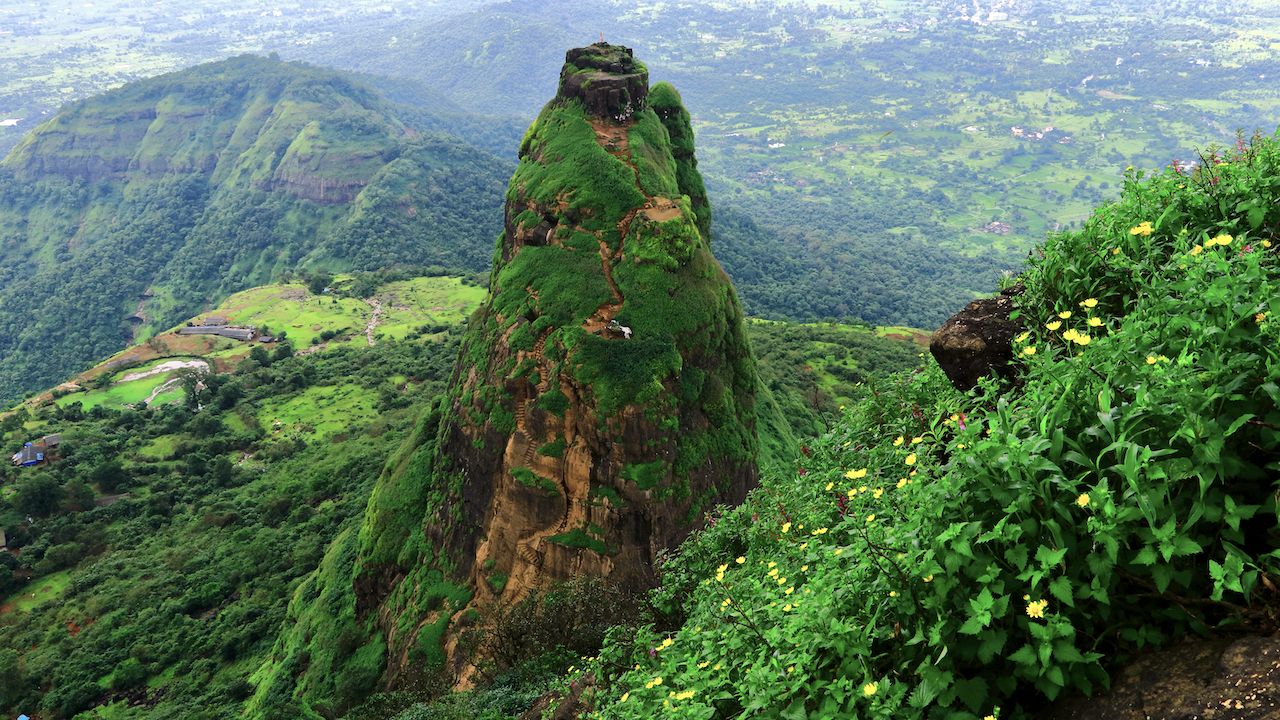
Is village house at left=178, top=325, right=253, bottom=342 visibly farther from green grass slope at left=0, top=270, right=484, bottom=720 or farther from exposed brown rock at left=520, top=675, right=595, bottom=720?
exposed brown rock at left=520, top=675, right=595, bottom=720

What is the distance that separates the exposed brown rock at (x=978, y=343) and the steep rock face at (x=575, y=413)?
A: 20.9 m

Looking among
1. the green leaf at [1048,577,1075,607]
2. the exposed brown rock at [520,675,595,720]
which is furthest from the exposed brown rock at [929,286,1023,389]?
the exposed brown rock at [520,675,595,720]

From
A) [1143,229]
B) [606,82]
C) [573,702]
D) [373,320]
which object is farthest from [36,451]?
[1143,229]

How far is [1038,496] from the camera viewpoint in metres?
4.95

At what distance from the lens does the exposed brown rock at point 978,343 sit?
9.29 metres

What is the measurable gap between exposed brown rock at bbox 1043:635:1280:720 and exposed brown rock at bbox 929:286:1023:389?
4850 millimetres

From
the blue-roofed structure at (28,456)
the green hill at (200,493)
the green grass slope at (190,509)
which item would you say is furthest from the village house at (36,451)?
the green hill at (200,493)

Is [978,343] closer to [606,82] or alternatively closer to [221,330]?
[606,82]

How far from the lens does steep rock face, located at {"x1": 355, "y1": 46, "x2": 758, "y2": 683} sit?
3016 cm

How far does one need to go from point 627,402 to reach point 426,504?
48.5 feet

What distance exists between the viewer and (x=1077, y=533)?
4.87 metres

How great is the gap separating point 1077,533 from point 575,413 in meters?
26.5

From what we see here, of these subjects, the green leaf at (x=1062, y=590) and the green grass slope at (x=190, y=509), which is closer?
the green leaf at (x=1062, y=590)

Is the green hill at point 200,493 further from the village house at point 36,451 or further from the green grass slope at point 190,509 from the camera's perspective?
the village house at point 36,451
